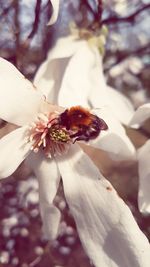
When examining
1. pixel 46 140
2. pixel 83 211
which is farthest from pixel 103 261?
pixel 46 140

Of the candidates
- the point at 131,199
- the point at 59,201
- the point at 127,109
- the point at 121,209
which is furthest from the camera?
the point at 131,199

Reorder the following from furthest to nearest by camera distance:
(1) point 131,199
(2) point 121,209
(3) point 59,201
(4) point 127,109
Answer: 1. (1) point 131,199
2. (3) point 59,201
3. (4) point 127,109
4. (2) point 121,209

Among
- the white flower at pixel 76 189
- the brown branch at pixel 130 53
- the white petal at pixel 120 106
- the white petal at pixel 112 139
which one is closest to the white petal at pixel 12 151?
the white flower at pixel 76 189

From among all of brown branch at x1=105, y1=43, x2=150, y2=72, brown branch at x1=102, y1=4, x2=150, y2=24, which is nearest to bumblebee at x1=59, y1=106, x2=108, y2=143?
brown branch at x1=102, y1=4, x2=150, y2=24

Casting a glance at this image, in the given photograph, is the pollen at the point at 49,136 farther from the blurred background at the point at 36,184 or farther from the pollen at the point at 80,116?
the blurred background at the point at 36,184

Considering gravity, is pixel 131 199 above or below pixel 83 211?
below

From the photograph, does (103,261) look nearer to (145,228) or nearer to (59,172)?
(59,172)
